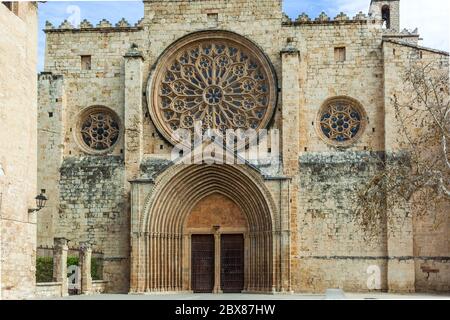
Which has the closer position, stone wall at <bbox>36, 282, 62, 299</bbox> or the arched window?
stone wall at <bbox>36, 282, 62, 299</bbox>

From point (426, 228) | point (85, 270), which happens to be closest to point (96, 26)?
point (85, 270)

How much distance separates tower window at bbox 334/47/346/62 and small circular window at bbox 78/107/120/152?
7.00m

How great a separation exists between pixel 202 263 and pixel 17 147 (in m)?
8.27

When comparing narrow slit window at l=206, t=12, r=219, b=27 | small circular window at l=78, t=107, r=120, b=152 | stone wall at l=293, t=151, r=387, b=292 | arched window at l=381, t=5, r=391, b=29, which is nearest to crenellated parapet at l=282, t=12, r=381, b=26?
narrow slit window at l=206, t=12, r=219, b=27

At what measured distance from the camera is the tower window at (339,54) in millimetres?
24594

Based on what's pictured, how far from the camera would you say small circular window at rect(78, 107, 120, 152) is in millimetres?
25156

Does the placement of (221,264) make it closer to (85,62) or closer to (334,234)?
(334,234)

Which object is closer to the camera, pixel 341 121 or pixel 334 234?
pixel 334 234

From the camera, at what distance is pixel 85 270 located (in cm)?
2248

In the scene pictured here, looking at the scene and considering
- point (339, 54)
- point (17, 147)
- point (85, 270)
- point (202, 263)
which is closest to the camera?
point (17, 147)

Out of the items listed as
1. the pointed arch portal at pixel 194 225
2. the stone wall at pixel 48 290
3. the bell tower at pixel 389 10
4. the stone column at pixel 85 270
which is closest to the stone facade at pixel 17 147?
the stone wall at pixel 48 290

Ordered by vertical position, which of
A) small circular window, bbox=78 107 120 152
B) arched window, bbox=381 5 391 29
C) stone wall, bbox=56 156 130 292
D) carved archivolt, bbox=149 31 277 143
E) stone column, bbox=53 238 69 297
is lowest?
stone column, bbox=53 238 69 297

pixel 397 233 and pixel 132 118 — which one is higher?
pixel 132 118

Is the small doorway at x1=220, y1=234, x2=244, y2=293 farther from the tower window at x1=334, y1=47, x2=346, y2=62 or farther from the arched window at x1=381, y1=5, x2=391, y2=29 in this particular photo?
the arched window at x1=381, y1=5, x2=391, y2=29
